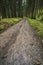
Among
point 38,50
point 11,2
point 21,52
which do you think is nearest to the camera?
point 21,52

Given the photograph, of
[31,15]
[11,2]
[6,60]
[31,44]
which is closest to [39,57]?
[6,60]

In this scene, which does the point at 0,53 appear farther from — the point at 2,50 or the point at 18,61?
the point at 18,61

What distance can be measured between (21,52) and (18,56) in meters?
0.58

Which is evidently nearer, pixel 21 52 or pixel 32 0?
pixel 21 52

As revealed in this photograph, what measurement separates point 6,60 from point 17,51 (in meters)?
1.29

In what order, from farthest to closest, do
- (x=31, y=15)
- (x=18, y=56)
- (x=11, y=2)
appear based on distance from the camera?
1. (x=31, y=15)
2. (x=11, y=2)
3. (x=18, y=56)

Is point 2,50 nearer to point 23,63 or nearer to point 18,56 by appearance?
point 18,56

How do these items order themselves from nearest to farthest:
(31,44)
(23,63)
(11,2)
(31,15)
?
(23,63) < (31,44) < (11,2) < (31,15)

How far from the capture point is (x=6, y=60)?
7547 millimetres

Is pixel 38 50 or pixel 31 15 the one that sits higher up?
pixel 38 50

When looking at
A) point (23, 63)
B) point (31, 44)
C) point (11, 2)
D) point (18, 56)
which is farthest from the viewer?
point (11, 2)

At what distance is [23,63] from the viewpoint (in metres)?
7.13

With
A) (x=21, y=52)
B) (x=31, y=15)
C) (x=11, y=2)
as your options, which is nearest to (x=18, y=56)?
(x=21, y=52)

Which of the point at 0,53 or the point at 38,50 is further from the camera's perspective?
the point at 38,50
